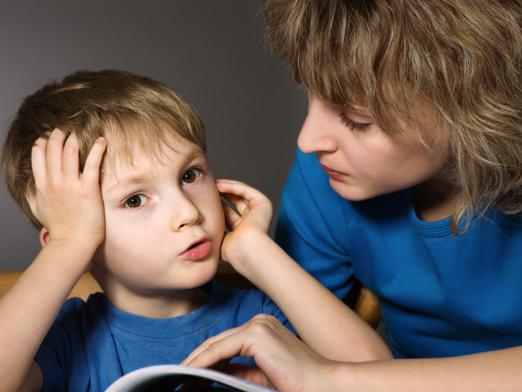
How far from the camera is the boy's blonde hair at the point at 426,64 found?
0.97m

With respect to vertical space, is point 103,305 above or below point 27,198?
below

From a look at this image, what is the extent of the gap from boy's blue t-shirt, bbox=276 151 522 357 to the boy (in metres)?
0.22

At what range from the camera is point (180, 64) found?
8.12 ft

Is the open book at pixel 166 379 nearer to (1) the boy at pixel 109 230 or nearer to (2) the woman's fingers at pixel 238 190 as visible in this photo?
(1) the boy at pixel 109 230

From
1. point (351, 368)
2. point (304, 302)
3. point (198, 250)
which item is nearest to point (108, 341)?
point (198, 250)

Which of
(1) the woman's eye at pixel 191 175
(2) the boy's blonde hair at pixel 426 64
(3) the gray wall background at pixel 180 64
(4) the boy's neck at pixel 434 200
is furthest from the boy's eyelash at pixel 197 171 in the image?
(3) the gray wall background at pixel 180 64

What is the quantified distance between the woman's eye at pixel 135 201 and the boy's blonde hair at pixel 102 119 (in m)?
0.06

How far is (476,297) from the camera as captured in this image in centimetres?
125

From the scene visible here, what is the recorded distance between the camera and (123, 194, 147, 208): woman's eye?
1125 millimetres

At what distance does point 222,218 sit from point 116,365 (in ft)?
0.90

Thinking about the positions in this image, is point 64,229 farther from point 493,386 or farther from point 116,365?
point 493,386

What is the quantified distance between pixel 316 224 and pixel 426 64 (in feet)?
1.47

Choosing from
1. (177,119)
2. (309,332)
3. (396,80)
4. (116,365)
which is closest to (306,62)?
(396,80)

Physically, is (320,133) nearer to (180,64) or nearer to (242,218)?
(242,218)
